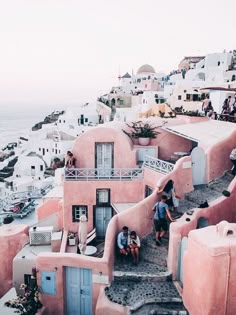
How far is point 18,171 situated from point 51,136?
35.4ft

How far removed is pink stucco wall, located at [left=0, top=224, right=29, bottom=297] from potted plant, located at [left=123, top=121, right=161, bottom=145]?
760 centimetres

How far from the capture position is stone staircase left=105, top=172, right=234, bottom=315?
9.97 metres

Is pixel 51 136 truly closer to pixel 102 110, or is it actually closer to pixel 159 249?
pixel 102 110

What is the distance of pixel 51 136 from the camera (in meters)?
60.7

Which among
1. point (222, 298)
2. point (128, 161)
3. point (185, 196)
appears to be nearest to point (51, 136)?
point (128, 161)

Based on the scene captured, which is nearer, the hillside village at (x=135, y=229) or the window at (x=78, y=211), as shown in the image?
the hillside village at (x=135, y=229)

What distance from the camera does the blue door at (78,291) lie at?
1171cm

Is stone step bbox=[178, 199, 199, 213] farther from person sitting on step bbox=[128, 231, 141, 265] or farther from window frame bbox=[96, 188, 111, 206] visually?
window frame bbox=[96, 188, 111, 206]

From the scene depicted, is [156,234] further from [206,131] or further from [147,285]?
[206,131]

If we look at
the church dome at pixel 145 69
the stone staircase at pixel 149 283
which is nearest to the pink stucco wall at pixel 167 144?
the stone staircase at pixel 149 283

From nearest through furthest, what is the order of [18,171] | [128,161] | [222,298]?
[222,298] < [128,161] < [18,171]

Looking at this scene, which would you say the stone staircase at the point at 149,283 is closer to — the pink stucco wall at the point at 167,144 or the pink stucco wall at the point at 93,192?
the pink stucco wall at the point at 93,192

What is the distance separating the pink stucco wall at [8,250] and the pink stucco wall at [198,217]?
7.62 meters

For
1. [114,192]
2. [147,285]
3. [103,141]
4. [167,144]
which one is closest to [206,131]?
[167,144]
